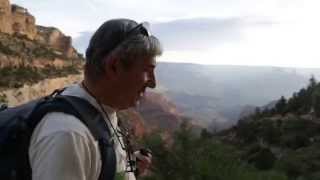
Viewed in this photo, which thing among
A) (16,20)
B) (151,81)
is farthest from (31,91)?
(151,81)

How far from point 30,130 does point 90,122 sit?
0.55 feet

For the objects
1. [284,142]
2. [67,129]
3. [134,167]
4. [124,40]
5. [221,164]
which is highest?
[124,40]

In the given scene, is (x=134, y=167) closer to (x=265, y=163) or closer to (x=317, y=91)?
(x=265, y=163)

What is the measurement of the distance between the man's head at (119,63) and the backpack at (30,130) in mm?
93

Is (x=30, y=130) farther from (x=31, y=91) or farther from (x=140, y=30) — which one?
(x=31, y=91)

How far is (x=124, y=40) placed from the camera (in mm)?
2092

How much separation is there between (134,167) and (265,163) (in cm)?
2959

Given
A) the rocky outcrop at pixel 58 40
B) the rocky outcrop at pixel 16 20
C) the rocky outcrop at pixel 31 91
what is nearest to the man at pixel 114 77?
the rocky outcrop at pixel 31 91

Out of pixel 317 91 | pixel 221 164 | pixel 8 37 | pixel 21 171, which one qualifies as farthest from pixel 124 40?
pixel 8 37

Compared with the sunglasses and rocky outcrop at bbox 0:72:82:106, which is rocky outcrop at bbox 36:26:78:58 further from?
the sunglasses

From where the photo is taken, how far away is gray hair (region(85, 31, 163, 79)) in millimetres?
2066

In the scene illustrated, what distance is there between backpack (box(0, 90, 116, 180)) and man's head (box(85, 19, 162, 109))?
0.31 feet

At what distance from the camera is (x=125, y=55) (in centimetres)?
207

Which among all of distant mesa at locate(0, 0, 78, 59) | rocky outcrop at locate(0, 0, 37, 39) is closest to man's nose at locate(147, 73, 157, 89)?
distant mesa at locate(0, 0, 78, 59)
